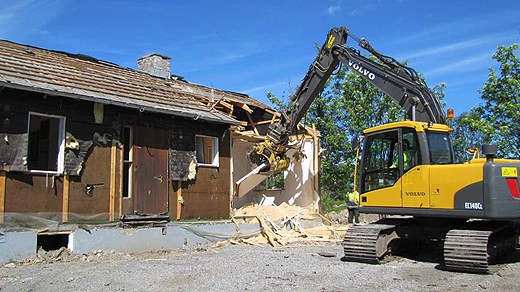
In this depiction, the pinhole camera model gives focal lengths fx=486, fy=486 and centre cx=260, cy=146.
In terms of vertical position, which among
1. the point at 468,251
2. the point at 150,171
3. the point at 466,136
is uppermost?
the point at 466,136

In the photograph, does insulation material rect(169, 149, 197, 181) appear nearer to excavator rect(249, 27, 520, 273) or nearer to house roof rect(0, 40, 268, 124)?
house roof rect(0, 40, 268, 124)

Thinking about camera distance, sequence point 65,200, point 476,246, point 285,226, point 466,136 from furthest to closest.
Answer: point 466,136 < point 285,226 < point 65,200 < point 476,246

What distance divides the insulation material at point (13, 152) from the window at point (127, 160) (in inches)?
109

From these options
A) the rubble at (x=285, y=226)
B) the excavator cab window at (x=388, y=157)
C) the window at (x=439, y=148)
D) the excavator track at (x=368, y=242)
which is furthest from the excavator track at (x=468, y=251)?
the rubble at (x=285, y=226)

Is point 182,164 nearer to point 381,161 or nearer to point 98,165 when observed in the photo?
point 98,165

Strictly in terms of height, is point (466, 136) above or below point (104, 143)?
above

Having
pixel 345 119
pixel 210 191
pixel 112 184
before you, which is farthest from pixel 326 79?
pixel 345 119

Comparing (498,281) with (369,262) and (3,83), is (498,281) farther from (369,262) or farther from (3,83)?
(3,83)

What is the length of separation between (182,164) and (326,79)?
16.6ft

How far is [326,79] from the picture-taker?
14.9m

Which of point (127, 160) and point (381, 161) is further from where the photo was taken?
point (127, 160)

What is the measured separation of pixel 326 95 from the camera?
33188 millimetres

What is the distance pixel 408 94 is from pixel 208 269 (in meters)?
5.96

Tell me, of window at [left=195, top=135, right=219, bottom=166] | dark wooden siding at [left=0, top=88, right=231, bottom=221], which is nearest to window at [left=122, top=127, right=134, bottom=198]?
dark wooden siding at [left=0, top=88, right=231, bottom=221]
